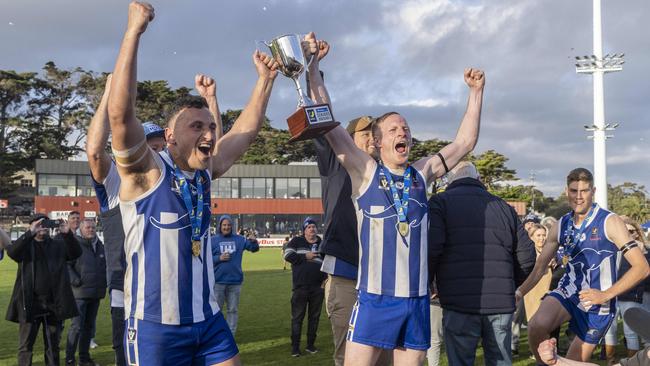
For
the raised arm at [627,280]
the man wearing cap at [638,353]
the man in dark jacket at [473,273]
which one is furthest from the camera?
the raised arm at [627,280]

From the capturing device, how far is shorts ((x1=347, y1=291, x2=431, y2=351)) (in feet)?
13.9

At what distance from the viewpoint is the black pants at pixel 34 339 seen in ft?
27.4

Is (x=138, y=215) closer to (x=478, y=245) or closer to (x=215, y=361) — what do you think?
(x=215, y=361)

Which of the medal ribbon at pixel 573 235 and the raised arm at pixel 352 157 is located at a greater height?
the raised arm at pixel 352 157

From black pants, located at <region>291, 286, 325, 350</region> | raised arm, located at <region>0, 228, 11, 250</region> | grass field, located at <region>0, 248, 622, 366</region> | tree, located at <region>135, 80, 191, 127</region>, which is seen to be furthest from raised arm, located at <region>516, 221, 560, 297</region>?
tree, located at <region>135, 80, 191, 127</region>

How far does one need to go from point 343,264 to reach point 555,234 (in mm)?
2755

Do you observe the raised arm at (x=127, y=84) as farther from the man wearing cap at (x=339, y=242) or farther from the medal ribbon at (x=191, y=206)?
the man wearing cap at (x=339, y=242)

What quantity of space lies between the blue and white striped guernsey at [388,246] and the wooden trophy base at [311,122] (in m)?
0.51

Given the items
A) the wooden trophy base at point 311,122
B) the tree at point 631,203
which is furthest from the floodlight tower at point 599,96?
the wooden trophy base at point 311,122

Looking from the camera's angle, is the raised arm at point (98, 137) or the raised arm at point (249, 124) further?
the raised arm at point (249, 124)

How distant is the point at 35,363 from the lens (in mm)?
9430

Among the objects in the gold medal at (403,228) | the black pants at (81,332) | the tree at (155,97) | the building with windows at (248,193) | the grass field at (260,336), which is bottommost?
the grass field at (260,336)

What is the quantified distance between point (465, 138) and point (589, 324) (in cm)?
241

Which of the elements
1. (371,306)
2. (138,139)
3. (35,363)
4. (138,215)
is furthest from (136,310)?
(35,363)
